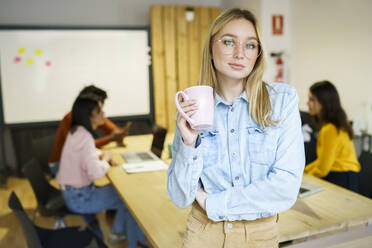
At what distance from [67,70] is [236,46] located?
13.5 ft

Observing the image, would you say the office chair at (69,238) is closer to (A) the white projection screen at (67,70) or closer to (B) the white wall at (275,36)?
(A) the white projection screen at (67,70)

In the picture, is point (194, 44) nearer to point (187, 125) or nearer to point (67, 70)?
point (67, 70)

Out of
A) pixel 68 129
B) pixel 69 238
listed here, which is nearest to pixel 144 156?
pixel 68 129

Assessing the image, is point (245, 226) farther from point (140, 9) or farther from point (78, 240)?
point (140, 9)

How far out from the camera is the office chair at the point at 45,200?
8.10ft

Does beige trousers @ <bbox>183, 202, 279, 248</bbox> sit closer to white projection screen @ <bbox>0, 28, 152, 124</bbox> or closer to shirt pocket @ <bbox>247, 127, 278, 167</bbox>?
shirt pocket @ <bbox>247, 127, 278, 167</bbox>

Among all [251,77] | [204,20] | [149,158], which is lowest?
[149,158]

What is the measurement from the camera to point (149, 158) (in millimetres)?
2756

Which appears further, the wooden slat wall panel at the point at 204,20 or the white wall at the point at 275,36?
the wooden slat wall panel at the point at 204,20

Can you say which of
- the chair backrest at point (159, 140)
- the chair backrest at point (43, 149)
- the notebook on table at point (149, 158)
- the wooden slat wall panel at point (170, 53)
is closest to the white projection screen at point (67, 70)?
the wooden slat wall panel at point (170, 53)

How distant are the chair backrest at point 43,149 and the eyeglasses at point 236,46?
2672 mm

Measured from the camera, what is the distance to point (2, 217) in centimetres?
345

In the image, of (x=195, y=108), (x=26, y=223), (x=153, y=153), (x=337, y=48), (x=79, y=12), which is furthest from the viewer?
(x=79, y=12)

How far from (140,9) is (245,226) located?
4722mm
